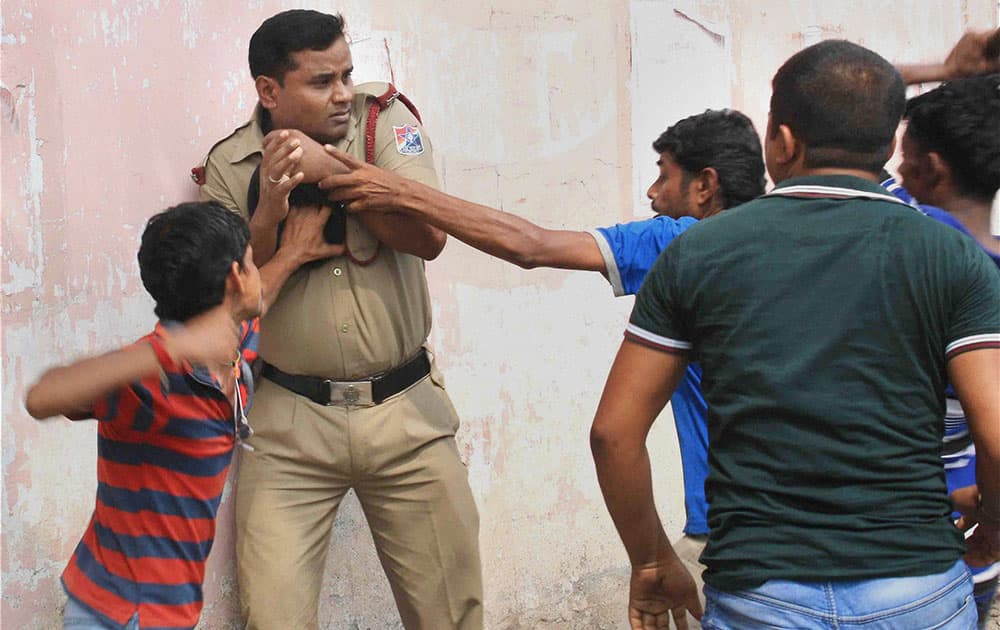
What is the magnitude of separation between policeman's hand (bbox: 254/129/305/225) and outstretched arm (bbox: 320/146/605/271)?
91 mm

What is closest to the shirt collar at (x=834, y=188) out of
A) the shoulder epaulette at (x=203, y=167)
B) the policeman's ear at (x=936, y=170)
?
the policeman's ear at (x=936, y=170)

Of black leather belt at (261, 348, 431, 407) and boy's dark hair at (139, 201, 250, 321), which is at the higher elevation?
boy's dark hair at (139, 201, 250, 321)

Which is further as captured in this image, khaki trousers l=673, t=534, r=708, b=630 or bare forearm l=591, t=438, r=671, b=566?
khaki trousers l=673, t=534, r=708, b=630

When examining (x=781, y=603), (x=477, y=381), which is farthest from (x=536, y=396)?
(x=781, y=603)

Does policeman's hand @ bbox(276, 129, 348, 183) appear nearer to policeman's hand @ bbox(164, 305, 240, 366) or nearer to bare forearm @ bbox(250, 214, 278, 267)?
bare forearm @ bbox(250, 214, 278, 267)

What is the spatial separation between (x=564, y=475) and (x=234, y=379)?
214 cm

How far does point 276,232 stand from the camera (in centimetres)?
317

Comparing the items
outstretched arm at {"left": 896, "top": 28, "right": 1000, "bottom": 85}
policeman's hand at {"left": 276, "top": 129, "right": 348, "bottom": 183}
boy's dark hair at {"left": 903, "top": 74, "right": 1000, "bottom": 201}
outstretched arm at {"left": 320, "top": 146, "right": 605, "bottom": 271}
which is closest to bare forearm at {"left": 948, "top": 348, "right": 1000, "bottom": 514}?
boy's dark hair at {"left": 903, "top": 74, "right": 1000, "bottom": 201}

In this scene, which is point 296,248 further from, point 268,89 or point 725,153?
point 725,153

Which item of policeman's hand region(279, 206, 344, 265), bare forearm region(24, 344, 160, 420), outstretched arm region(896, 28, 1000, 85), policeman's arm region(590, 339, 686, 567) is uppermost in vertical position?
outstretched arm region(896, 28, 1000, 85)

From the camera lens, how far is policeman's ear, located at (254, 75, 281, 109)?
3258 mm

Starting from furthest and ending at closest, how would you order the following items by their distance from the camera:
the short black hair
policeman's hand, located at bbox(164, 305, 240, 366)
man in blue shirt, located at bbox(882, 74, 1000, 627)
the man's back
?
man in blue shirt, located at bbox(882, 74, 1000, 627) < policeman's hand, located at bbox(164, 305, 240, 366) < the short black hair < the man's back

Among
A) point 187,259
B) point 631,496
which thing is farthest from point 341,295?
point 631,496

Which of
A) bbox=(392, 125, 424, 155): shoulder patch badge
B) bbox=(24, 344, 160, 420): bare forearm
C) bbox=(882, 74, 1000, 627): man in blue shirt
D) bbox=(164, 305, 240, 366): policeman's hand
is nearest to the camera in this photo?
bbox=(24, 344, 160, 420): bare forearm
